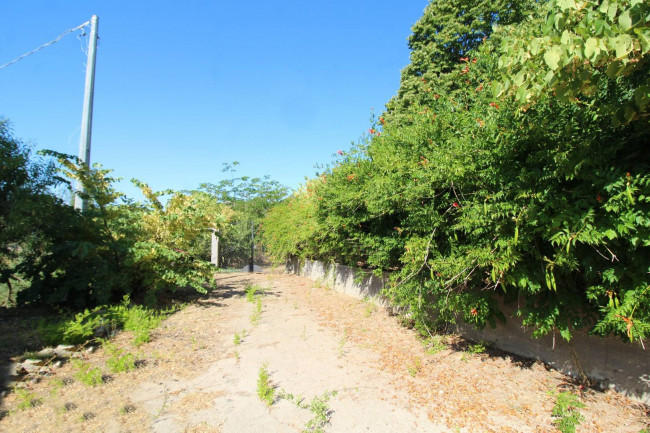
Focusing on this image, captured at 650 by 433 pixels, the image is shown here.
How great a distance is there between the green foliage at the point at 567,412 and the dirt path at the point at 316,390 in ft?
0.28

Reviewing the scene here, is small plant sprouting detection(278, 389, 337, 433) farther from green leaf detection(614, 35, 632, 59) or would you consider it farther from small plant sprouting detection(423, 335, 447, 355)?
green leaf detection(614, 35, 632, 59)

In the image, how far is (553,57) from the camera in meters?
2.05

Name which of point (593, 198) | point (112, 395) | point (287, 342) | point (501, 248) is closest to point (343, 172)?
point (287, 342)

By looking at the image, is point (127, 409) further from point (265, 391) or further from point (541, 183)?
point (541, 183)

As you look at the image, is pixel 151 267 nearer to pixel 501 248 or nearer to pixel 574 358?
pixel 501 248

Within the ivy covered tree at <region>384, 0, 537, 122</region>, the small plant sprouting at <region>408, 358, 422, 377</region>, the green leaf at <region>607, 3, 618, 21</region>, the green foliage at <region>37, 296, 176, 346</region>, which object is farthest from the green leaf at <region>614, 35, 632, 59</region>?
the ivy covered tree at <region>384, 0, 537, 122</region>

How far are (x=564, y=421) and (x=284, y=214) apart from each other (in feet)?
34.0

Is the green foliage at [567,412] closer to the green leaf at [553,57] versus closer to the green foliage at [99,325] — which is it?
the green leaf at [553,57]

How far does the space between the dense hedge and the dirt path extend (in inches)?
25.7

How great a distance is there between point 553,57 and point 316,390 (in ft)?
11.6

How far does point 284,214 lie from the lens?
12.6 metres

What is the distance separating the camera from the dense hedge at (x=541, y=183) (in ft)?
7.50

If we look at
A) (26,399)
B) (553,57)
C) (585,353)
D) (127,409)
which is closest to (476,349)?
(585,353)

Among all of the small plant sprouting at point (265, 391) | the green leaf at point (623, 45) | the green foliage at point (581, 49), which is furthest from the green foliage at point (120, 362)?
the green leaf at point (623, 45)
